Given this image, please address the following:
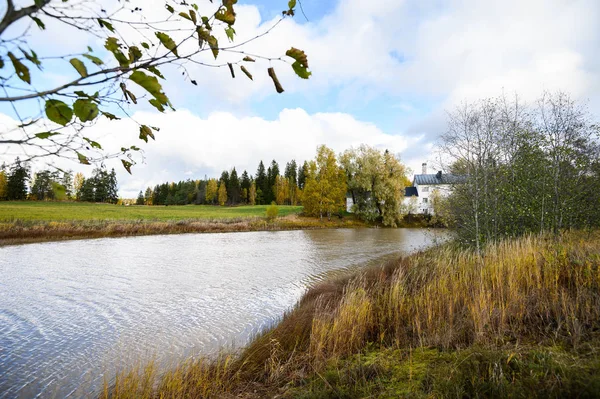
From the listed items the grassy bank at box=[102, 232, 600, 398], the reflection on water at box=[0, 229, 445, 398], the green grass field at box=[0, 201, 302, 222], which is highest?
the green grass field at box=[0, 201, 302, 222]

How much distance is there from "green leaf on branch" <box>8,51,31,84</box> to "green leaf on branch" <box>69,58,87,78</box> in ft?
0.49

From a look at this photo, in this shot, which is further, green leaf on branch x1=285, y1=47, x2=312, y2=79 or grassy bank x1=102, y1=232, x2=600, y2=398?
grassy bank x1=102, y1=232, x2=600, y2=398

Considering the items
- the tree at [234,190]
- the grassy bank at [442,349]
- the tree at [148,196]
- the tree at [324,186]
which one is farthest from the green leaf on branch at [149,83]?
the tree at [148,196]

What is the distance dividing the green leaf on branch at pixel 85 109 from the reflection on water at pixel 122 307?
5082mm

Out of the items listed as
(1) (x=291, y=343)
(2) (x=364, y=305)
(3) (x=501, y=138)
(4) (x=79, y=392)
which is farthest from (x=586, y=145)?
(4) (x=79, y=392)

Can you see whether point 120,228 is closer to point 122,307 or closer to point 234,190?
point 122,307

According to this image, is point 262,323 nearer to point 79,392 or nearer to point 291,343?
point 291,343

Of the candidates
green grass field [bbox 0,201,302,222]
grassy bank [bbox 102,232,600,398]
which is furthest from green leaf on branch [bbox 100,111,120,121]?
green grass field [bbox 0,201,302,222]

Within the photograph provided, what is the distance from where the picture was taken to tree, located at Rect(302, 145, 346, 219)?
48.3 meters

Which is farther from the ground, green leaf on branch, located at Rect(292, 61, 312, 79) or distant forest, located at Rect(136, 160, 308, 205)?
distant forest, located at Rect(136, 160, 308, 205)

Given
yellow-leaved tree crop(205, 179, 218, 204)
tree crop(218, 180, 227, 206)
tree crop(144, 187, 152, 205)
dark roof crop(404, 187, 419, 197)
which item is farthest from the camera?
tree crop(144, 187, 152, 205)

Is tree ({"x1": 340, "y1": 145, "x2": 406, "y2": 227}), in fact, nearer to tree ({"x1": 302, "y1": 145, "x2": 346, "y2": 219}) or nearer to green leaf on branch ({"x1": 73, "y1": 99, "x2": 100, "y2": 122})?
tree ({"x1": 302, "y1": 145, "x2": 346, "y2": 219})

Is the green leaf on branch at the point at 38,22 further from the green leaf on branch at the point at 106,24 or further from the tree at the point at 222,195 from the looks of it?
the tree at the point at 222,195

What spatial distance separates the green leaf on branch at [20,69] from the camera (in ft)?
3.61
